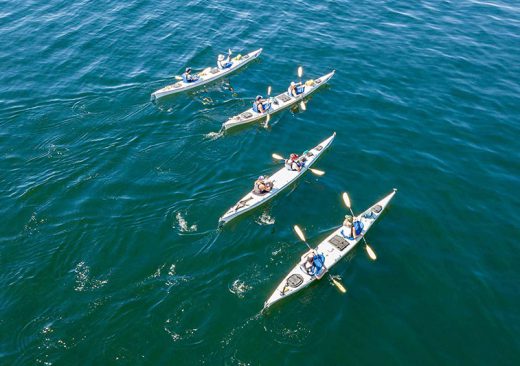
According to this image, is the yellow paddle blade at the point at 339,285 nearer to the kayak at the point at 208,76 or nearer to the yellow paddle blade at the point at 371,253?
the yellow paddle blade at the point at 371,253

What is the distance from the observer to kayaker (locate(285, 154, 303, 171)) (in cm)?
3673

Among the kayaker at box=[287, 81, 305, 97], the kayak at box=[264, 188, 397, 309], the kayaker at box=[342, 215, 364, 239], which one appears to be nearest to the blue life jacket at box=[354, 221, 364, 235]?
the kayaker at box=[342, 215, 364, 239]

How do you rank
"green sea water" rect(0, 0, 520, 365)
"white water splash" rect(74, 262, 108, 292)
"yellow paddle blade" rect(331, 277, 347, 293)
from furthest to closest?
"yellow paddle blade" rect(331, 277, 347, 293) → "white water splash" rect(74, 262, 108, 292) → "green sea water" rect(0, 0, 520, 365)

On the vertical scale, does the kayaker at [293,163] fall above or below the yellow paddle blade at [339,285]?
above

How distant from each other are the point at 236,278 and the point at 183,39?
140 ft

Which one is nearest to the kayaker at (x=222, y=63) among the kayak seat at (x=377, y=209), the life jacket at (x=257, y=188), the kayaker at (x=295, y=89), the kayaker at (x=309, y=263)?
the kayaker at (x=295, y=89)

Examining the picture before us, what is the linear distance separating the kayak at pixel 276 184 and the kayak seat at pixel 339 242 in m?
6.99

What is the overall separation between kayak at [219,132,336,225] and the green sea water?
109cm

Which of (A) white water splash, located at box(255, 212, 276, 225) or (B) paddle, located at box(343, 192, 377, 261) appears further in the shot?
(A) white water splash, located at box(255, 212, 276, 225)

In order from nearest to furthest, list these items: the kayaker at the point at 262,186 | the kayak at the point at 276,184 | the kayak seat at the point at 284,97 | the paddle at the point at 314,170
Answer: the kayak at the point at 276,184 < the kayaker at the point at 262,186 < the paddle at the point at 314,170 < the kayak seat at the point at 284,97

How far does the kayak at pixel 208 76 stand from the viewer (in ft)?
151

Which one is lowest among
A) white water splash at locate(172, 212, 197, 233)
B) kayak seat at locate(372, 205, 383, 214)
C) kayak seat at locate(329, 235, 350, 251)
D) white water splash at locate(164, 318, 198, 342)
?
white water splash at locate(164, 318, 198, 342)

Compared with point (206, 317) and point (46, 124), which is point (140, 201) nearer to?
point (206, 317)

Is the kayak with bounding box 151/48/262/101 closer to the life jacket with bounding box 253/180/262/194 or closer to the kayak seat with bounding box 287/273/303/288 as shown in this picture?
the life jacket with bounding box 253/180/262/194
